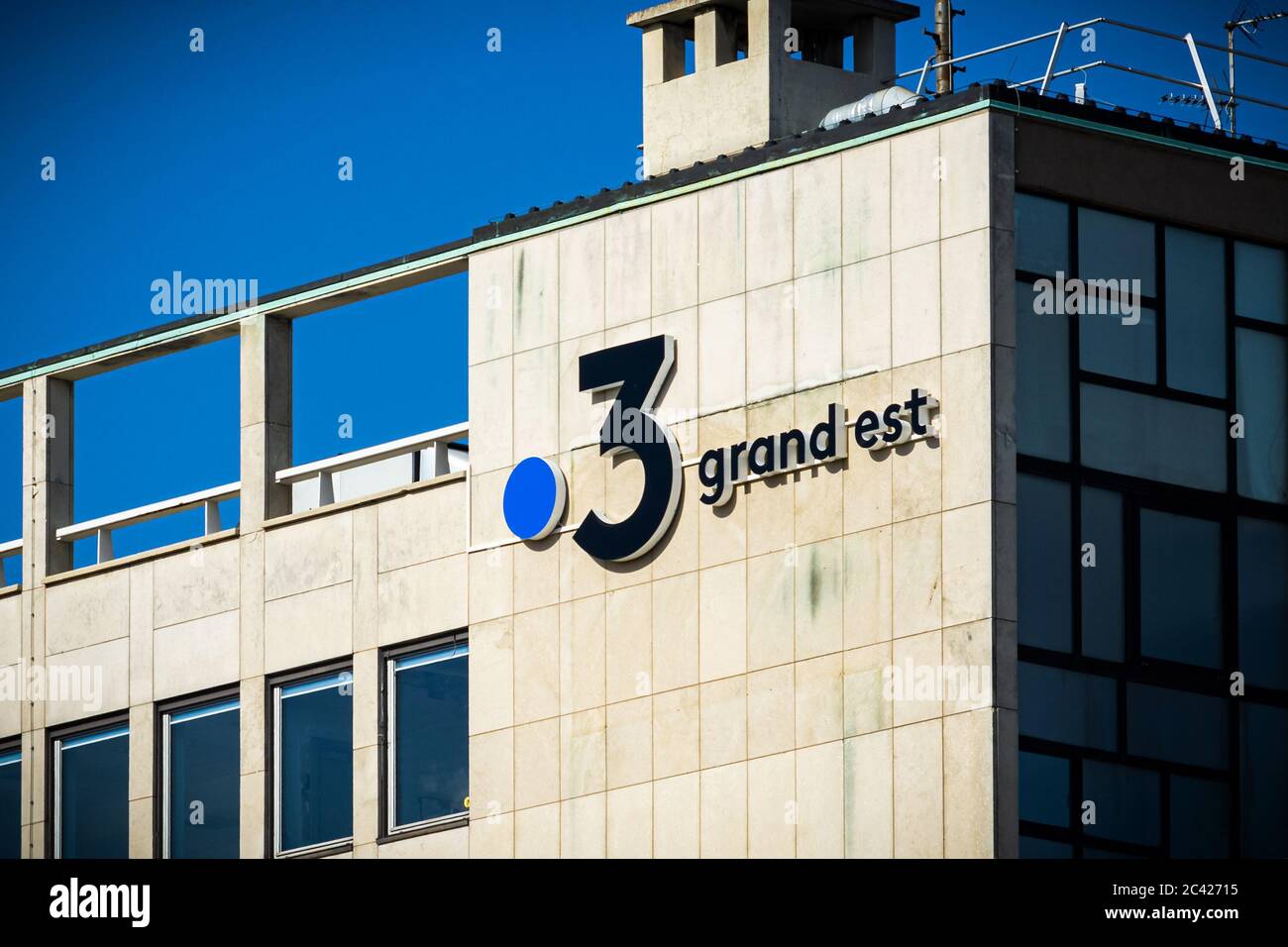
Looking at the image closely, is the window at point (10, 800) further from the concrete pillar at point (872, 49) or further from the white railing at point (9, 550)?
the concrete pillar at point (872, 49)

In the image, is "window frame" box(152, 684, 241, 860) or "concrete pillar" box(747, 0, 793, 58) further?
"concrete pillar" box(747, 0, 793, 58)

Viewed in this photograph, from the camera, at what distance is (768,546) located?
3656 centimetres

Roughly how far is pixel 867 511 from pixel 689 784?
14.2ft

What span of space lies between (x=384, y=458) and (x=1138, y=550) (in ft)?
38.5

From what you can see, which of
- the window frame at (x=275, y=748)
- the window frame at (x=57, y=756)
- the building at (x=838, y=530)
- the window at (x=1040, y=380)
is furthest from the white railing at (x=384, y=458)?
the window at (x=1040, y=380)

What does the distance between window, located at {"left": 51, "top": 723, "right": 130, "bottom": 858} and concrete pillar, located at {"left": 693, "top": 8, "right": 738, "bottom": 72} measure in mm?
15390

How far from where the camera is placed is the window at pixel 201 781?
4359cm

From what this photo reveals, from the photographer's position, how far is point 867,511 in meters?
35.6

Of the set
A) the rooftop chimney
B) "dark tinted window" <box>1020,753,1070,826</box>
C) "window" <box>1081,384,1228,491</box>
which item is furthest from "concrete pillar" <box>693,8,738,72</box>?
"dark tinted window" <box>1020,753,1070,826</box>

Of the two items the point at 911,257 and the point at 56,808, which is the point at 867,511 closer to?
the point at 911,257

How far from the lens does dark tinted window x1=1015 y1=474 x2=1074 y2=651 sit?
34906 mm

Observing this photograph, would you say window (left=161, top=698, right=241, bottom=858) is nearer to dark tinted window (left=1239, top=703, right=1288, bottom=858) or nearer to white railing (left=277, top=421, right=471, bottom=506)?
white railing (left=277, top=421, right=471, bottom=506)

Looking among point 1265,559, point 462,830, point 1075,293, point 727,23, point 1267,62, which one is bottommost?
point 462,830

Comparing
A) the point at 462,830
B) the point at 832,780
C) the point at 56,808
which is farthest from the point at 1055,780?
the point at 56,808
